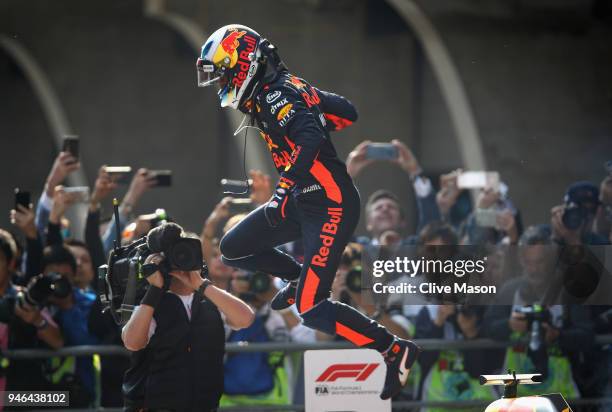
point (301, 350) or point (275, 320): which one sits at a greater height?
point (275, 320)

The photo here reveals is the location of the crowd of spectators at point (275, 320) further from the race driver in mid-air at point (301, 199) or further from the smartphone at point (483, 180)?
the race driver in mid-air at point (301, 199)

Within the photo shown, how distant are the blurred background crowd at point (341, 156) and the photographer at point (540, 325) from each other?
1 cm

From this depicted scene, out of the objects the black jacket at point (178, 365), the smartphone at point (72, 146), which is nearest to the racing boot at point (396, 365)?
the black jacket at point (178, 365)

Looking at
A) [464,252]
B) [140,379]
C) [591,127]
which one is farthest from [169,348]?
[591,127]

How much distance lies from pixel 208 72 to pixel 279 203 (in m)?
0.79

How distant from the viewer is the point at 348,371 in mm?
7348

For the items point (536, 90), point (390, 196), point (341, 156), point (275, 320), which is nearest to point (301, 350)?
point (275, 320)

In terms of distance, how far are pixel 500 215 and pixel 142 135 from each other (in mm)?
5380

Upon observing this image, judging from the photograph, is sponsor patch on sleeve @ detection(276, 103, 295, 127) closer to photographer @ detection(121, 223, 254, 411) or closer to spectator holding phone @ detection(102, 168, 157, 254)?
photographer @ detection(121, 223, 254, 411)

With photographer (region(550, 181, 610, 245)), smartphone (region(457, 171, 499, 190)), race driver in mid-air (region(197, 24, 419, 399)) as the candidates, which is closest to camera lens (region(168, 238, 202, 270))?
race driver in mid-air (region(197, 24, 419, 399))

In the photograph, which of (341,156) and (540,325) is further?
(341,156)

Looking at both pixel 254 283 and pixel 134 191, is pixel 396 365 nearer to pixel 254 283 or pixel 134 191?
pixel 254 283

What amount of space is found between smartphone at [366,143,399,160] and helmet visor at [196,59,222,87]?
6.74 ft

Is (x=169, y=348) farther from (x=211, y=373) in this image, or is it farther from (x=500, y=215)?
(x=500, y=215)
